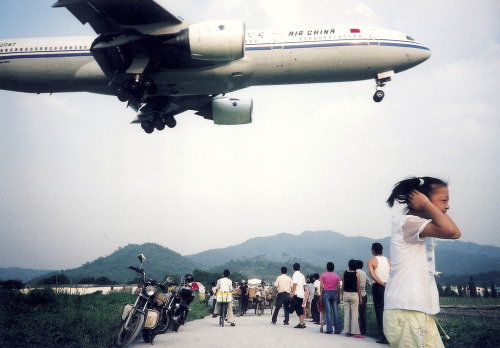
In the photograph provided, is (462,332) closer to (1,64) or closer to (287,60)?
(287,60)

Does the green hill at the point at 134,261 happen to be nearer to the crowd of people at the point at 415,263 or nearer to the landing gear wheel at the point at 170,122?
the landing gear wheel at the point at 170,122

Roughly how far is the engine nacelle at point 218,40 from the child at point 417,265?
10.8 metres

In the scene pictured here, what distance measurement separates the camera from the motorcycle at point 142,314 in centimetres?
735

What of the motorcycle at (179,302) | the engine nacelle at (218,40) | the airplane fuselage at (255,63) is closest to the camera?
the motorcycle at (179,302)

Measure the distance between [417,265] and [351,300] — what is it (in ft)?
25.4

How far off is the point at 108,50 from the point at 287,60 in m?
6.81

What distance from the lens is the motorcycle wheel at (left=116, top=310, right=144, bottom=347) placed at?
23.8 feet

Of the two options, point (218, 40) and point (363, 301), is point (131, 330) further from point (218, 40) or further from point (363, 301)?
point (218, 40)

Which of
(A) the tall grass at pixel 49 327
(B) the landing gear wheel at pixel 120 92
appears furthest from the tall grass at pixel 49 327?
(B) the landing gear wheel at pixel 120 92

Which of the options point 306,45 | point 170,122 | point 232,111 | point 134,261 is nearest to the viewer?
point 306,45

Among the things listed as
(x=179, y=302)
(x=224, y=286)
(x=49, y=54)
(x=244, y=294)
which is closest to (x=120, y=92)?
(x=49, y=54)

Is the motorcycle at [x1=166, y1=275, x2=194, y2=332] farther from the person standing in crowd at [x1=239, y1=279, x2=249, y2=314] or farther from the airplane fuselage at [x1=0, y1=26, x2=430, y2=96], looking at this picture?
the airplane fuselage at [x1=0, y1=26, x2=430, y2=96]

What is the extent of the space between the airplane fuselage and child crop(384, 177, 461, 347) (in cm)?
1223

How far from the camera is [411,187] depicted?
3355 mm
